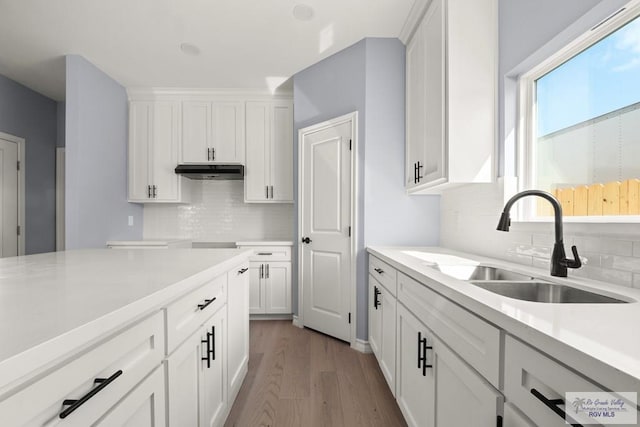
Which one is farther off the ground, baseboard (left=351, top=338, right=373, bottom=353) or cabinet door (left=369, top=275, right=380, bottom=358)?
cabinet door (left=369, top=275, right=380, bottom=358)

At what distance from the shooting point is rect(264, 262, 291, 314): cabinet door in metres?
3.41

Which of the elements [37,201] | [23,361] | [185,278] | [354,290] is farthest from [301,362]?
[37,201]

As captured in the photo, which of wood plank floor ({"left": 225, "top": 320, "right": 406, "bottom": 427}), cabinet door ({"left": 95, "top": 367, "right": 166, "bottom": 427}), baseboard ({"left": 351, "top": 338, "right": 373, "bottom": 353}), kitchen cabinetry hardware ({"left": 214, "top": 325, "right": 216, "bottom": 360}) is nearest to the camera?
cabinet door ({"left": 95, "top": 367, "right": 166, "bottom": 427})

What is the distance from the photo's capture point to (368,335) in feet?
8.61

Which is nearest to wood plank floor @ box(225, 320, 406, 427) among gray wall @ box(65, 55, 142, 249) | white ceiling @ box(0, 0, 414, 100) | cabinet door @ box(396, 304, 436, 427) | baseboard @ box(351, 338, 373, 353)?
baseboard @ box(351, 338, 373, 353)

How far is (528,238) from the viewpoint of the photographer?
63.0 inches

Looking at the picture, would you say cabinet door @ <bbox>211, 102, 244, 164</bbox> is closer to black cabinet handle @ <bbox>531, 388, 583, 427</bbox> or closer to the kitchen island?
the kitchen island

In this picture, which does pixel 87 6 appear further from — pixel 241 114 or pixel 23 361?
pixel 23 361

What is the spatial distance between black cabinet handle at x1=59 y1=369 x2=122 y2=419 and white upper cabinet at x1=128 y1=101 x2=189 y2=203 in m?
3.42

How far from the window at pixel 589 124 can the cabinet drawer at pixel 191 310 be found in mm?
1715

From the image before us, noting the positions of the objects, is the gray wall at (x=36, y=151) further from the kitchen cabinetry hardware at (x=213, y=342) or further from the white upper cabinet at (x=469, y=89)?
the white upper cabinet at (x=469, y=89)

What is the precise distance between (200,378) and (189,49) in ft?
9.62

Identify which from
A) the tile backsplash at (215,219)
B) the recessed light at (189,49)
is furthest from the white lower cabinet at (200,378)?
the recessed light at (189,49)

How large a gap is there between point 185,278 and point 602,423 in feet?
3.63
